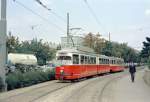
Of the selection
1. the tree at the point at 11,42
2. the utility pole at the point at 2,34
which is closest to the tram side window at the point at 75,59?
the utility pole at the point at 2,34

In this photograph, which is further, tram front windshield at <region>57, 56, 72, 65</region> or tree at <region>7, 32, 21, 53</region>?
tree at <region>7, 32, 21, 53</region>

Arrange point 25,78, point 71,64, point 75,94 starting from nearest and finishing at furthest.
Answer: point 75,94
point 25,78
point 71,64

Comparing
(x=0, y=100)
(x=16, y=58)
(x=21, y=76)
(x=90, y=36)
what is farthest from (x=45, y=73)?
(x=90, y=36)

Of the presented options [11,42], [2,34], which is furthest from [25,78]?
[11,42]

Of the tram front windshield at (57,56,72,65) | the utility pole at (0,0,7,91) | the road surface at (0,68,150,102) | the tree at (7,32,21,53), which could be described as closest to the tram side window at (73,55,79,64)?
the tram front windshield at (57,56,72,65)

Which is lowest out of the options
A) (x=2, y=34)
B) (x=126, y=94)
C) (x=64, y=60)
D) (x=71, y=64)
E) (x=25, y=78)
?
(x=126, y=94)

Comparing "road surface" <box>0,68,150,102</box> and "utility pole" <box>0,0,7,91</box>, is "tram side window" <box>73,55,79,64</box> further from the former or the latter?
"utility pole" <box>0,0,7,91</box>

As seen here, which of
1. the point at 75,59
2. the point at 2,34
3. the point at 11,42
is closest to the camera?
the point at 2,34

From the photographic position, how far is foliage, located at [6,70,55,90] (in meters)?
27.5

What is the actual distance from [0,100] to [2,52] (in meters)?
7.48

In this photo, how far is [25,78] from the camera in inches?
1194

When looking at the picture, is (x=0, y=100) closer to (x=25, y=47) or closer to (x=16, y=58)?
(x=16, y=58)

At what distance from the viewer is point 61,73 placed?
115ft

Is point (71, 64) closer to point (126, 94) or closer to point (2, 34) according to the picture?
point (2, 34)
